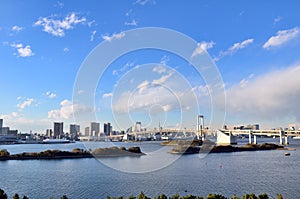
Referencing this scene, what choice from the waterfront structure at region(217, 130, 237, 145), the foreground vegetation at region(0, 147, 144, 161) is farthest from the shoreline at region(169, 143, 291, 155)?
the waterfront structure at region(217, 130, 237, 145)

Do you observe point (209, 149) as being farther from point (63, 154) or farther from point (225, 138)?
point (63, 154)

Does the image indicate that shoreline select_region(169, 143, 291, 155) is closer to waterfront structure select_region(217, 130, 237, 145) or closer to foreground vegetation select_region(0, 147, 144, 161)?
foreground vegetation select_region(0, 147, 144, 161)

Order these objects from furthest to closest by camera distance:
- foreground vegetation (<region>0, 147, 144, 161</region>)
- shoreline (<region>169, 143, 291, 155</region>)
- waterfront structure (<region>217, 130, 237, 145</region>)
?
waterfront structure (<region>217, 130, 237, 145</region>), shoreline (<region>169, 143, 291, 155</region>), foreground vegetation (<region>0, 147, 144, 161</region>)

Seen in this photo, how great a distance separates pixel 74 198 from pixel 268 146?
36933mm

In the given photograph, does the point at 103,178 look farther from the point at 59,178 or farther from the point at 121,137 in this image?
the point at 121,137

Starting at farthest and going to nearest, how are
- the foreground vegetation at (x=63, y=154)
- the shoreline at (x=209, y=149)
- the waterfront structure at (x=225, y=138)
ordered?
the waterfront structure at (x=225, y=138) < the shoreline at (x=209, y=149) < the foreground vegetation at (x=63, y=154)

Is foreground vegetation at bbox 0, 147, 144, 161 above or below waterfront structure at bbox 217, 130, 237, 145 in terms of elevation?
below

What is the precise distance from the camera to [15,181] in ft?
49.2

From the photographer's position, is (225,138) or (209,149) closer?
(209,149)

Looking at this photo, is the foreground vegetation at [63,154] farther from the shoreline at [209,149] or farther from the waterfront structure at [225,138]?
the waterfront structure at [225,138]

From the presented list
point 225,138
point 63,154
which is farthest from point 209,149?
point 63,154

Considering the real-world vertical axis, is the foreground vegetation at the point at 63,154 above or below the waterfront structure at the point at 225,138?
below

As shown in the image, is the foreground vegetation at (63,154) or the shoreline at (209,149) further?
the shoreline at (209,149)

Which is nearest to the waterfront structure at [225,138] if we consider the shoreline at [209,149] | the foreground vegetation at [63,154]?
the shoreline at [209,149]
